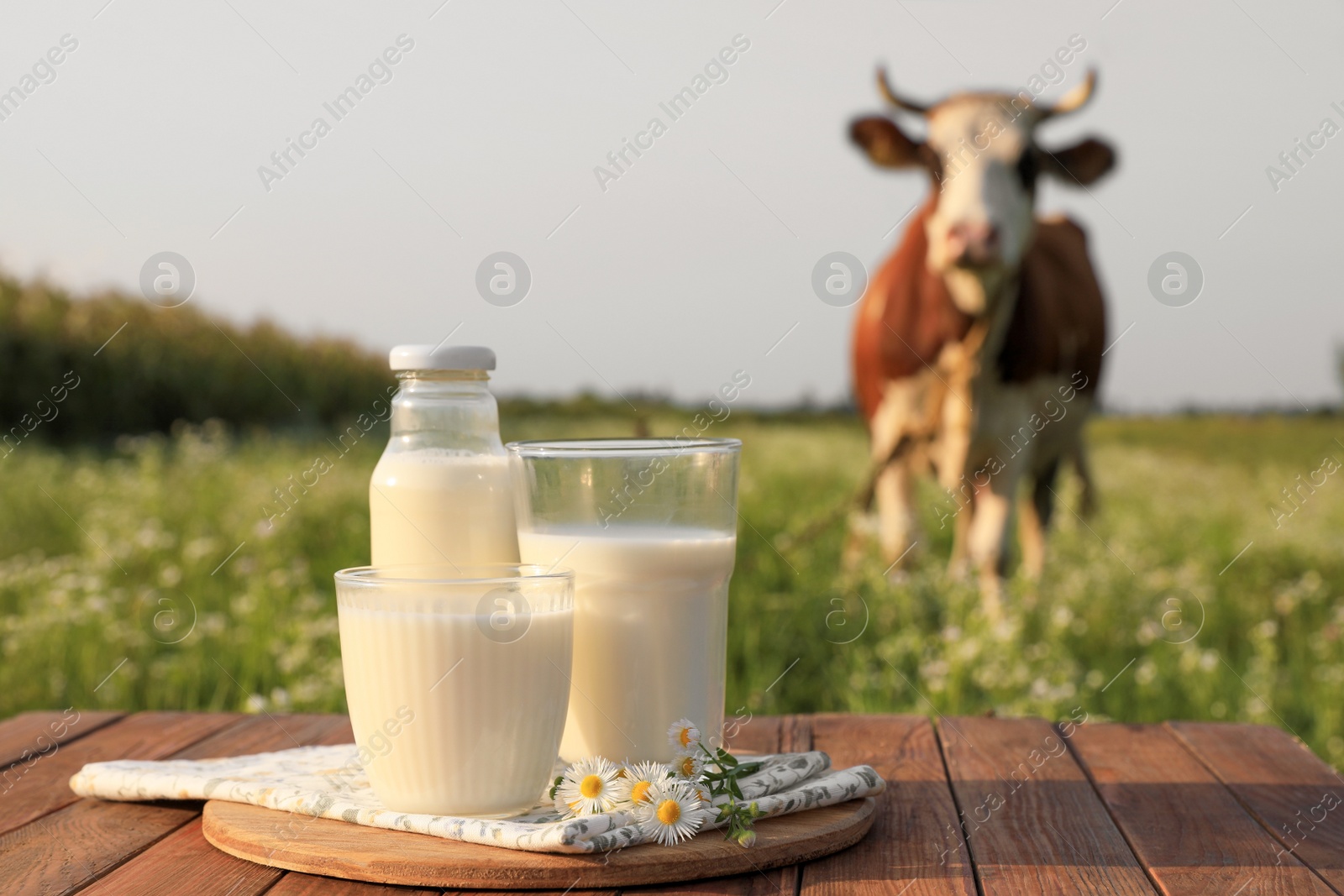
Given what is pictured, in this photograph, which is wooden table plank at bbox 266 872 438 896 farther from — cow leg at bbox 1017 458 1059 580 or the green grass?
cow leg at bbox 1017 458 1059 580

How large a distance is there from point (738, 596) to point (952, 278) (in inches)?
57.2

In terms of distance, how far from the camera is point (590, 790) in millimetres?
1296

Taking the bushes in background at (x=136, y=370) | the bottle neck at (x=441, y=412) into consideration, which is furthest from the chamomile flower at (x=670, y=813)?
the bushes in background at (x=136, y=370)

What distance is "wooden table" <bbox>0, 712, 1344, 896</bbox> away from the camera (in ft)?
3.95

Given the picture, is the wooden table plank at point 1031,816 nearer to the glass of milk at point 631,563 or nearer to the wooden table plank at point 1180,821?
the wooden table plank at point 1180,821

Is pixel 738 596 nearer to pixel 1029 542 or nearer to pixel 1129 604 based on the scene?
pixel 1129 604

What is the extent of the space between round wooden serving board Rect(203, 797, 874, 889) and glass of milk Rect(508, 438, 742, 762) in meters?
0.20

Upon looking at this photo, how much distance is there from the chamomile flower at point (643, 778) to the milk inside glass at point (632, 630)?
8 centimetres

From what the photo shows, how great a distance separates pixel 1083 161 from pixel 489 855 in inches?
176

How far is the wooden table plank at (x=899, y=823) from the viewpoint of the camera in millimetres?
1198

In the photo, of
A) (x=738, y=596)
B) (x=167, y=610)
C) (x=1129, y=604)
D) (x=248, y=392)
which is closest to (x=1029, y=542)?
(x=1129, y=604)

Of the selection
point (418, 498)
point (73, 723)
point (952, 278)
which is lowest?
point (73, 723)

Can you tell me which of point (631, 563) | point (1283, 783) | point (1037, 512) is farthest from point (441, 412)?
point (1037, 512)

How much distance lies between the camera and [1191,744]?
6.07 feet
